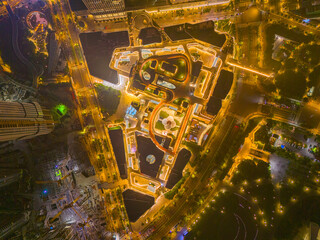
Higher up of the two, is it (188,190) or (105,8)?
(105,8)

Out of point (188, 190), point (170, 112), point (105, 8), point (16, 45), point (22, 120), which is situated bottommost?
point (188, 190)

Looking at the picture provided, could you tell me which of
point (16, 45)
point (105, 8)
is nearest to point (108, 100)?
point (105, 8)

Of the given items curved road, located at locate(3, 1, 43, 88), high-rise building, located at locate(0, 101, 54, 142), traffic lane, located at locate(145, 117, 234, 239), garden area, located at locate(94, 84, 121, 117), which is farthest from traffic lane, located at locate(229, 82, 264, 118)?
curved road, located at locate(3, 1, 43, 88)

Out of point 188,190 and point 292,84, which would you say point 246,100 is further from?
point 188,190

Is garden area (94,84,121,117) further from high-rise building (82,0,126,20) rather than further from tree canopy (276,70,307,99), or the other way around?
tree canopy (276,70,307,99)

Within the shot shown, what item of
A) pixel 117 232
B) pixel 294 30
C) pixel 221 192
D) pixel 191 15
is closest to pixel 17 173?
pixel 117 232

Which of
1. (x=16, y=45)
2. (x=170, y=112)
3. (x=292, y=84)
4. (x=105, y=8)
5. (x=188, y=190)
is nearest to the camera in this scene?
(x=105, y=8)

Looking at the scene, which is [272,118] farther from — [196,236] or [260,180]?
[196,236]
